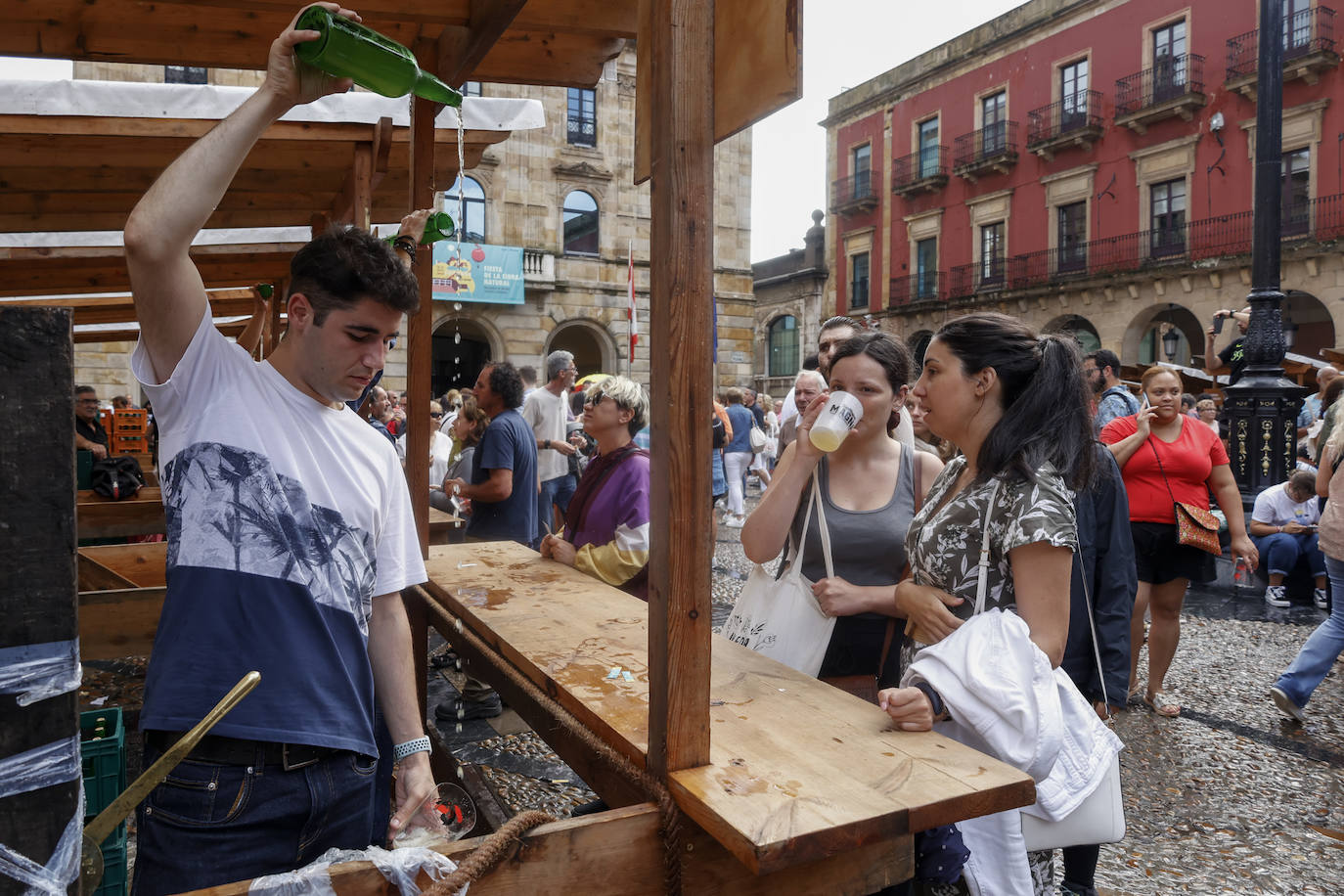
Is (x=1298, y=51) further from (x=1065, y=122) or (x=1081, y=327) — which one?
(x=1081, y=327)

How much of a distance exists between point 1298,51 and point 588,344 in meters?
18.9

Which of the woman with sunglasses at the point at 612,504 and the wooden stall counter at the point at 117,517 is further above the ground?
the woman with sunglasses at the point at 612,504

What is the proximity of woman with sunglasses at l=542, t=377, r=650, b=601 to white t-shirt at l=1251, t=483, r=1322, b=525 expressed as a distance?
6440 mm

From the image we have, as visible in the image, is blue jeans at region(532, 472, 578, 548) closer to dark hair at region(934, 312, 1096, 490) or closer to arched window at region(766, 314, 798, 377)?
dark hair at region(934, 312, 1096, 490)

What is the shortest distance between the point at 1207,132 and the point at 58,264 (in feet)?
77.2

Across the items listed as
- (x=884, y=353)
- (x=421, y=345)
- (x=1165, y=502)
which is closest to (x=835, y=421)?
(x=884, y=353)

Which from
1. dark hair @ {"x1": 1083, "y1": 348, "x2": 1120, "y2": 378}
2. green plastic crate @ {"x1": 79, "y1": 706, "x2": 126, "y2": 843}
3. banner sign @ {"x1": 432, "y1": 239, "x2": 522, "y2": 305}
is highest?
banner sign @ {"x1": 432, "y1": 239, "x2": 522, "y2": 305}

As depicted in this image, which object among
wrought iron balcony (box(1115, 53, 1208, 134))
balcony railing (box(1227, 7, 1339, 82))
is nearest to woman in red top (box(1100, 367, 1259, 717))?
balcony railing (box(1227, 7, 1339, 82))

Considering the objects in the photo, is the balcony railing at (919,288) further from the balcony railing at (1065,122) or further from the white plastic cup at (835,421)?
the white plastic cup at (835,421)

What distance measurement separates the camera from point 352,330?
162 centimetres

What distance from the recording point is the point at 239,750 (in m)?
1.47

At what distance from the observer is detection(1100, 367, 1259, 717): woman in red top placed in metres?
4.71

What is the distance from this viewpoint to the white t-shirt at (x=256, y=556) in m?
1.46

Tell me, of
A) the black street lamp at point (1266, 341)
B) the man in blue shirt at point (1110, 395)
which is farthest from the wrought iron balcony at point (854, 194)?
the man in blue shirt at point (1110, 395)
